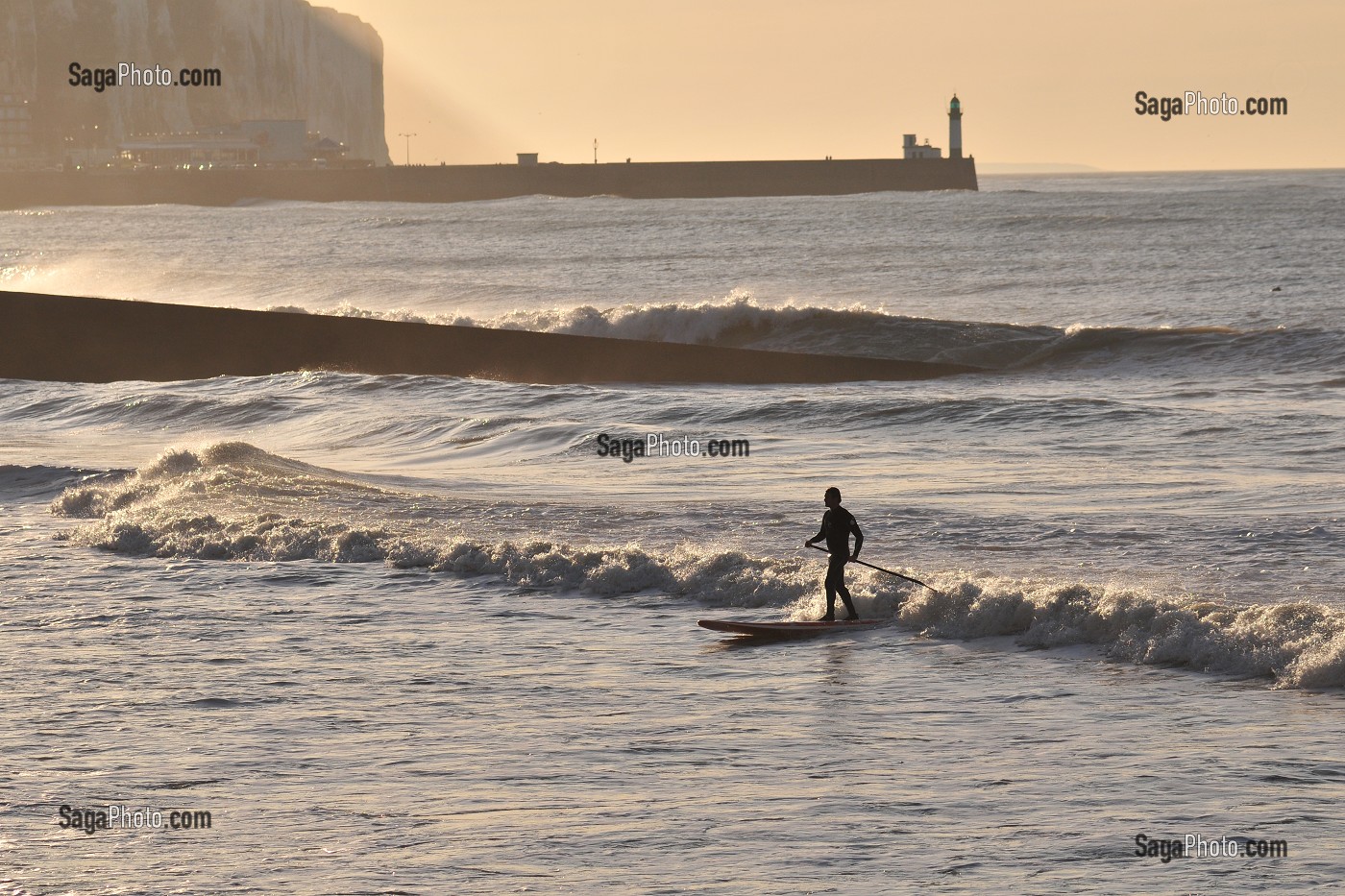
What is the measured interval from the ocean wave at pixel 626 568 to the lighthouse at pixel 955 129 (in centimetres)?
15151

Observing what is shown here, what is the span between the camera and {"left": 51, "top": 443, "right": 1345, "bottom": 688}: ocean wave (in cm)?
1003

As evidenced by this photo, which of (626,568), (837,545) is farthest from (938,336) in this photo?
(837,545)

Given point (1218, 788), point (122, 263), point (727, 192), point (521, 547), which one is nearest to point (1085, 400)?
point (521, 547)

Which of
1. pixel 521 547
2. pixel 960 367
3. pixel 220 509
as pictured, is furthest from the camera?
pixel 960 367

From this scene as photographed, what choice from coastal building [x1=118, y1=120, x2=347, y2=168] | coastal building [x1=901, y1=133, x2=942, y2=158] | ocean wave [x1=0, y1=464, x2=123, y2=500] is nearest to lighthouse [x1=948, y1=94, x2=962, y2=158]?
coastal building [x1=901, y1=133, x2=942, y2=158]

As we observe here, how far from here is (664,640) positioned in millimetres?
10898

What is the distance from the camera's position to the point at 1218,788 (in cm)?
745

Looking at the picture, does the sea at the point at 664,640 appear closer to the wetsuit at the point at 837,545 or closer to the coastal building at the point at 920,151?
the wetsuit at the point at 837,545

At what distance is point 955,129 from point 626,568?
159m

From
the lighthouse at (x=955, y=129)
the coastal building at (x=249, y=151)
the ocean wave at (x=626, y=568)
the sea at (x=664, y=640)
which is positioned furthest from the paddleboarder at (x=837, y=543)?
the coastal building at (x=249, y=151)

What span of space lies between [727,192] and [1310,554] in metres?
155

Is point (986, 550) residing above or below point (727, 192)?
below

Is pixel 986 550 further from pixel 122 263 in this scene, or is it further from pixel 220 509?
pixel 122 263

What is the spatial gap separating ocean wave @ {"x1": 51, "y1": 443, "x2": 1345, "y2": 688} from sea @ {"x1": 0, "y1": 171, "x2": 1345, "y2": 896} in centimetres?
4
